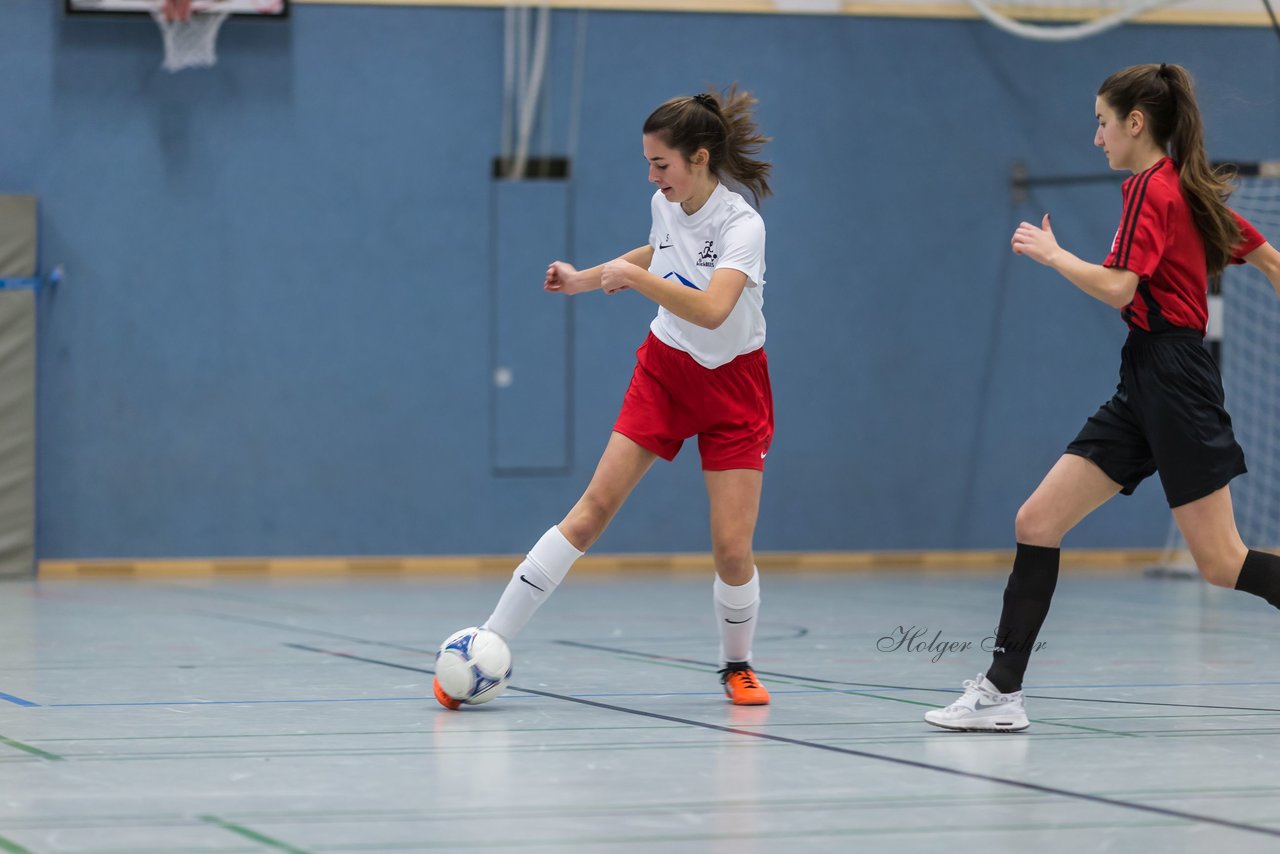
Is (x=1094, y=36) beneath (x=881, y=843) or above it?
above

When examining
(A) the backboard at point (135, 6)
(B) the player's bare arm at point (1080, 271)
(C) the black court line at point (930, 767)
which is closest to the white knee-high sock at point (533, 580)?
(C) the black court line at point (930, 767)

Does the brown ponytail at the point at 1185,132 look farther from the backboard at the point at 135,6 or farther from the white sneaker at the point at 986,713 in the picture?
the backboard at the point at 135,6

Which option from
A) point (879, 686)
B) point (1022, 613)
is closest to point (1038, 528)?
point (1022, 613)

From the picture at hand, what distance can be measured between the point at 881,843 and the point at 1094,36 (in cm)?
1023

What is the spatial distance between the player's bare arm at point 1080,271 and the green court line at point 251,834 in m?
2.05

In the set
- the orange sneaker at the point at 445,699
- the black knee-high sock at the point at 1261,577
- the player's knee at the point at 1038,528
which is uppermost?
the player's knee at the point at 1038,528

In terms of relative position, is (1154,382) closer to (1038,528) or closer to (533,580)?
(1038,528)

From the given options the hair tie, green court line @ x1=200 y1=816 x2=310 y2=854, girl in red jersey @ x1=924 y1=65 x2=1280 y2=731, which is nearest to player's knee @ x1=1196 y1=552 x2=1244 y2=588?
girl in red jersey @ x1=924 y1=65 x2=1280 y2=731

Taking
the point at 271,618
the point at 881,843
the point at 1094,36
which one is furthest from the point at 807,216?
the point at 881,843

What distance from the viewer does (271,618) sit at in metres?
7.45

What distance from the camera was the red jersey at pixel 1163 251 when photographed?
3.92 metres

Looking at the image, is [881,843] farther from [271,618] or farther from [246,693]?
[271,618]

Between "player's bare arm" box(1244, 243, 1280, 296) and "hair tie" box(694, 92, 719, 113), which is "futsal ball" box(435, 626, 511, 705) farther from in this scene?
"player's bare arm" box(1244, 243, 1280, 296)

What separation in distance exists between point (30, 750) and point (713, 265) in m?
2.15
